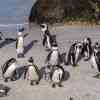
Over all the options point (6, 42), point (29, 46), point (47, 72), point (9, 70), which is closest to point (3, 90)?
point (9, 70)

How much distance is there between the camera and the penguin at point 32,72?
10430 mm

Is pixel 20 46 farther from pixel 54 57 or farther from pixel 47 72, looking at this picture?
pixel 47 72

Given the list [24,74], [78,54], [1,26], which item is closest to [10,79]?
[24,74]

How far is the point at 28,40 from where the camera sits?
14.0 metres

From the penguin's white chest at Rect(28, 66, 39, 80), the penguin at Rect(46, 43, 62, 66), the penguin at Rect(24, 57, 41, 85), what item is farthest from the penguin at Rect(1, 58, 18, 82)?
the penguin at Rect(46, 43, 62, 66)

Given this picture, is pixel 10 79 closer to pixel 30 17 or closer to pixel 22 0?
pixel 30 17

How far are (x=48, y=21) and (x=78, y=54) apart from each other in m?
4.34

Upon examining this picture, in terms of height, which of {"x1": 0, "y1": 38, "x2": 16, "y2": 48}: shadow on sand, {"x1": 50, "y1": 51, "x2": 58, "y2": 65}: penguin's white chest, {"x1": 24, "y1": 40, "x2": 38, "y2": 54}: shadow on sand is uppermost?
{"x1": 0, "y1": 38, "x2": 16, "y2": 48}: shadow on sand

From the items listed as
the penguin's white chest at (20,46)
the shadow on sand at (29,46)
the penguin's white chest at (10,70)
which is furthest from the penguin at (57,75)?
the shadow on sand at (29,46)

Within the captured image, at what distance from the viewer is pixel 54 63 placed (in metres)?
11.4

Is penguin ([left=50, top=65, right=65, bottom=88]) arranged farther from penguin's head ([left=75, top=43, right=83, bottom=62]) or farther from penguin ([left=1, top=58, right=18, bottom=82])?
penguin's head ([left=75, top=43, right=83, bottom=62])

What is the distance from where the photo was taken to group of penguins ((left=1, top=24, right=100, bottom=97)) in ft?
34.3

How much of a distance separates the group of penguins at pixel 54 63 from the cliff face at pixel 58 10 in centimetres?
338

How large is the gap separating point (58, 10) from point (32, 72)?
6.32 meters
